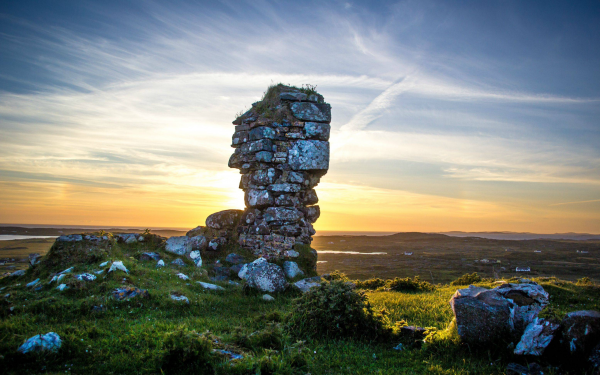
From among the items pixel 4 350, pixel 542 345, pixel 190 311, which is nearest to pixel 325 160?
pixel 190 311

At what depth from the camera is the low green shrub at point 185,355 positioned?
587cm

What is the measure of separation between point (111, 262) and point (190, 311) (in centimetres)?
448

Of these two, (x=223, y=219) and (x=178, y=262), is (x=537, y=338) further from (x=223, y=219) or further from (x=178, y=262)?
(x=223, y=219)

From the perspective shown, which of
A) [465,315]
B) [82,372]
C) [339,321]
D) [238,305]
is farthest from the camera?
[238,305]

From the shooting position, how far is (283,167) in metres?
20.1

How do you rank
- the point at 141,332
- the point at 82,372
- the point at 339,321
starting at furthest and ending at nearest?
the point at 339,321 → the point at 141,332 → the point at 82,372

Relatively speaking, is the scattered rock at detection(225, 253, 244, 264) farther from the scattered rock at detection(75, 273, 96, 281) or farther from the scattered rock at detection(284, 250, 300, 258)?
the scattered rock at detection(75, 273, 96, 281)

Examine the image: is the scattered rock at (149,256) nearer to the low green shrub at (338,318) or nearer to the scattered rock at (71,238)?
the scattered rock at (71,238)

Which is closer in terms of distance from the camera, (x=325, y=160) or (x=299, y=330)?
(x=299, y=330)

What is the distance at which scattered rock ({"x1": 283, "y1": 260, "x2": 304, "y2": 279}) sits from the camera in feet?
56.8

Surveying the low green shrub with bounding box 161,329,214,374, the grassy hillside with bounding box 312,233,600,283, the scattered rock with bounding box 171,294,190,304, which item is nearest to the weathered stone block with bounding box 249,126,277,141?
the scattered rock with bounding box 171,294,190,304

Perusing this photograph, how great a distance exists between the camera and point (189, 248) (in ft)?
62.4

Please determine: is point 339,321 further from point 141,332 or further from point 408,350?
point 141,332

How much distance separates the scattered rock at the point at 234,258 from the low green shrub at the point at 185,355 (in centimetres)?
1266
